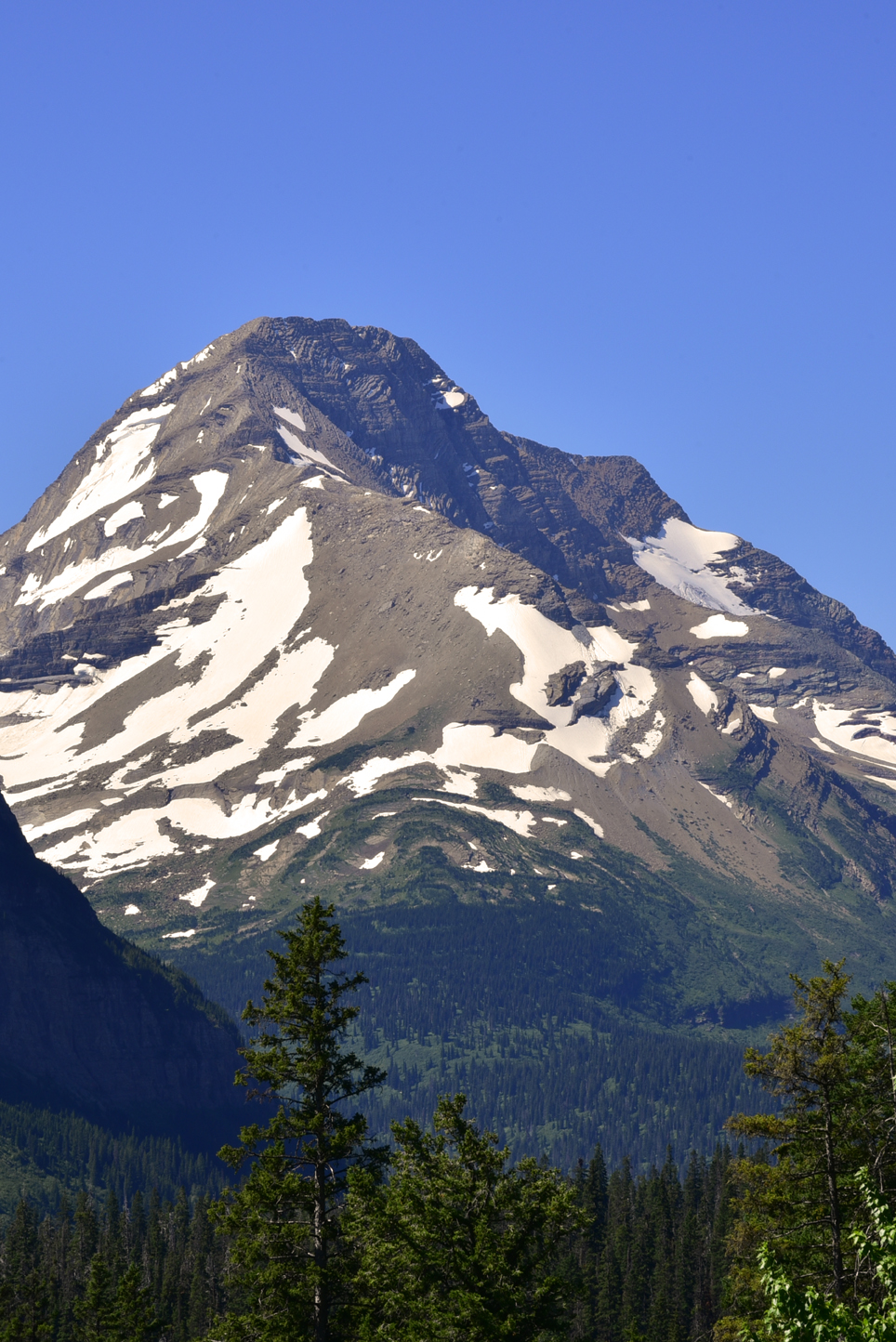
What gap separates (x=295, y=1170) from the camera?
43875 mm

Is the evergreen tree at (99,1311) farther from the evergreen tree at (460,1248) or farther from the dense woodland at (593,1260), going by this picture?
the evergreen tree at (460,1248)

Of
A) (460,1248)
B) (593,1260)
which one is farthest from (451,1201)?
(593,1260)

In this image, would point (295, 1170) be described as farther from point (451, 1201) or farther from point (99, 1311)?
point (99, 1311)

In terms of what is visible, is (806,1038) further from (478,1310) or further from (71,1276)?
(71,1276)

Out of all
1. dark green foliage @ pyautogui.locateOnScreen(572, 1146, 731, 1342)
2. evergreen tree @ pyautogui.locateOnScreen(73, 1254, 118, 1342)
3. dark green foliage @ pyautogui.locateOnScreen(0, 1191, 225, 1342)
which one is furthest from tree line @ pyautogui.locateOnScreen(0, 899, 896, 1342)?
dark green foliage @ pyautogui.locateOnScreen(572, 1146, 731, 1342)

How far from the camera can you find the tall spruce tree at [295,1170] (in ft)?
135

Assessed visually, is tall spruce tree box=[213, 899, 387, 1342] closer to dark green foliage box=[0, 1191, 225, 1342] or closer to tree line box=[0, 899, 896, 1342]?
tree line box=[0, 899, 896, 1342]

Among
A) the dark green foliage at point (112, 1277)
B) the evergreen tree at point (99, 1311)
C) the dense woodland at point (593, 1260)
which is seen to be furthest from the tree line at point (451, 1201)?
the dense woodland at point (593, 1260)

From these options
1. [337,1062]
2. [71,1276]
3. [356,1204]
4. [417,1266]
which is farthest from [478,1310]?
[71,1276]

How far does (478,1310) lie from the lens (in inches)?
1483

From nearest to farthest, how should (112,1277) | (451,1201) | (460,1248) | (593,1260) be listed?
(460,1248), (451,1201), (112,1277), (593,1260)

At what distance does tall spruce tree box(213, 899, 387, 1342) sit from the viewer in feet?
135

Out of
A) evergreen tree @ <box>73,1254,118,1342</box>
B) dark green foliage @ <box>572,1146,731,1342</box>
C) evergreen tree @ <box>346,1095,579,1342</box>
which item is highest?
evergreen tree @ <box>346,1095,579,1342</box>

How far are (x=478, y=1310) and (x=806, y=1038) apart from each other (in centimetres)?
1146
